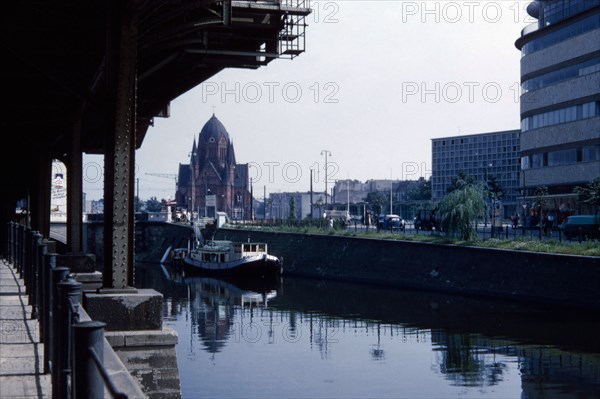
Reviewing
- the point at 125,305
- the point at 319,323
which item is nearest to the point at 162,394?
the point at 125,305

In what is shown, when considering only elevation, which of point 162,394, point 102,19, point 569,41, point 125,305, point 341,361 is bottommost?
point 341,361

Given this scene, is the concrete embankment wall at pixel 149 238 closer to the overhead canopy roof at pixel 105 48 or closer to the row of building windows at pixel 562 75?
the row of building windows at pixel 562 75

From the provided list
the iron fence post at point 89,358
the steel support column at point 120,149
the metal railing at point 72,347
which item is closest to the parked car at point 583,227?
the steel support column at point 120,149

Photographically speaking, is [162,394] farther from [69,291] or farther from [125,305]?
[69,291]

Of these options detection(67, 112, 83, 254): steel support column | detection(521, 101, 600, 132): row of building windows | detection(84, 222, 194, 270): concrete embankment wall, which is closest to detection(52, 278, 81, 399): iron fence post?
detection(67, 112, 83, 254): steel support column

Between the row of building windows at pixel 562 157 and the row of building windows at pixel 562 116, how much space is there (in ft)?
8.74

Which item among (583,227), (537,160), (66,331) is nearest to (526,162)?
(537,160)

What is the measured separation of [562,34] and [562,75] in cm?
363

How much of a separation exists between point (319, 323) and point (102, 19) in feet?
94.9

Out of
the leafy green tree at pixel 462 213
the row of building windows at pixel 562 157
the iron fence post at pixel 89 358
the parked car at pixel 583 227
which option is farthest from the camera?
the row of building windows at pixel 562 157

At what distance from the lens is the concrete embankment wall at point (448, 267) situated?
142 feet

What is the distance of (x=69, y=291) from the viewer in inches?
280

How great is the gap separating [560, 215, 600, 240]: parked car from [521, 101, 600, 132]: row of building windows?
17.2 meters

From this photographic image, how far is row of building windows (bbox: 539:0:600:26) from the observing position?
7212 centimetres
